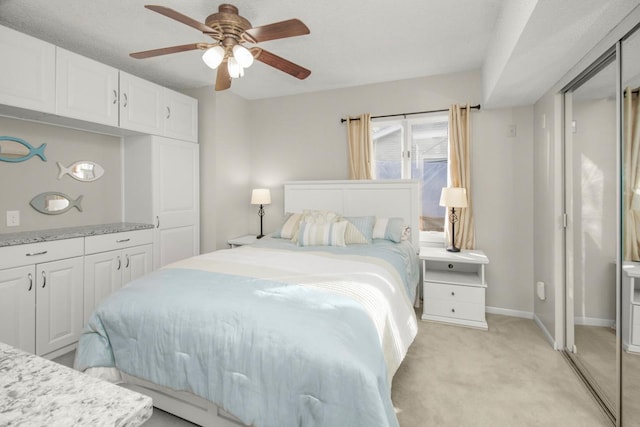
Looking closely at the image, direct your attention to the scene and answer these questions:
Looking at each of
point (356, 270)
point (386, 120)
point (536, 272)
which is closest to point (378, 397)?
point (356, 270)

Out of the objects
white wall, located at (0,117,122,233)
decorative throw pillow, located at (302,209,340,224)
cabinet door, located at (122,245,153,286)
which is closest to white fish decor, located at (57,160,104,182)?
white wall, located at (0,117,122,233)

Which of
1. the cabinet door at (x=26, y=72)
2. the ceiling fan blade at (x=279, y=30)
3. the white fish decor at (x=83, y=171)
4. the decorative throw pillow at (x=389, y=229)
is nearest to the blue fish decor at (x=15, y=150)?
the white fish decor at (x=83, y=171)

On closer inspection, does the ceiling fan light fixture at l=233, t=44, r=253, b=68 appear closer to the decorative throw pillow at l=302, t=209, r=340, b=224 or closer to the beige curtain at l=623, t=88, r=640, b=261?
the decorative throw pillow at l=302, t=209, r=340, b=224

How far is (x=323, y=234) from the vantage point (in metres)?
3.01

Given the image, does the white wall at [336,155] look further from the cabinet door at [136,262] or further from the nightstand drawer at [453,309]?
the cabinet door at [136,262]

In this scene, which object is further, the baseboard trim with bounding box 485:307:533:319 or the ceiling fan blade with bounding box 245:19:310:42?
the baseboard trim with bounding box 485:307:533:319

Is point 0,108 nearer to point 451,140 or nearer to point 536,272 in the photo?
point 451,140

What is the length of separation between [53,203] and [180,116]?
151 centimetres

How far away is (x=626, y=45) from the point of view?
1.64 metres

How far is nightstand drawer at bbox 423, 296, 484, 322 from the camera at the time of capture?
2.96 meters

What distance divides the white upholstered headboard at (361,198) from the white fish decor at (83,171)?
2.02m

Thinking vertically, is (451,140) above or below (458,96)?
below

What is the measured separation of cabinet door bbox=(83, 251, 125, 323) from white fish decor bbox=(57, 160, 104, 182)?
0.86 m

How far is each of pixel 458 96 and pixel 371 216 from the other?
1605mm
